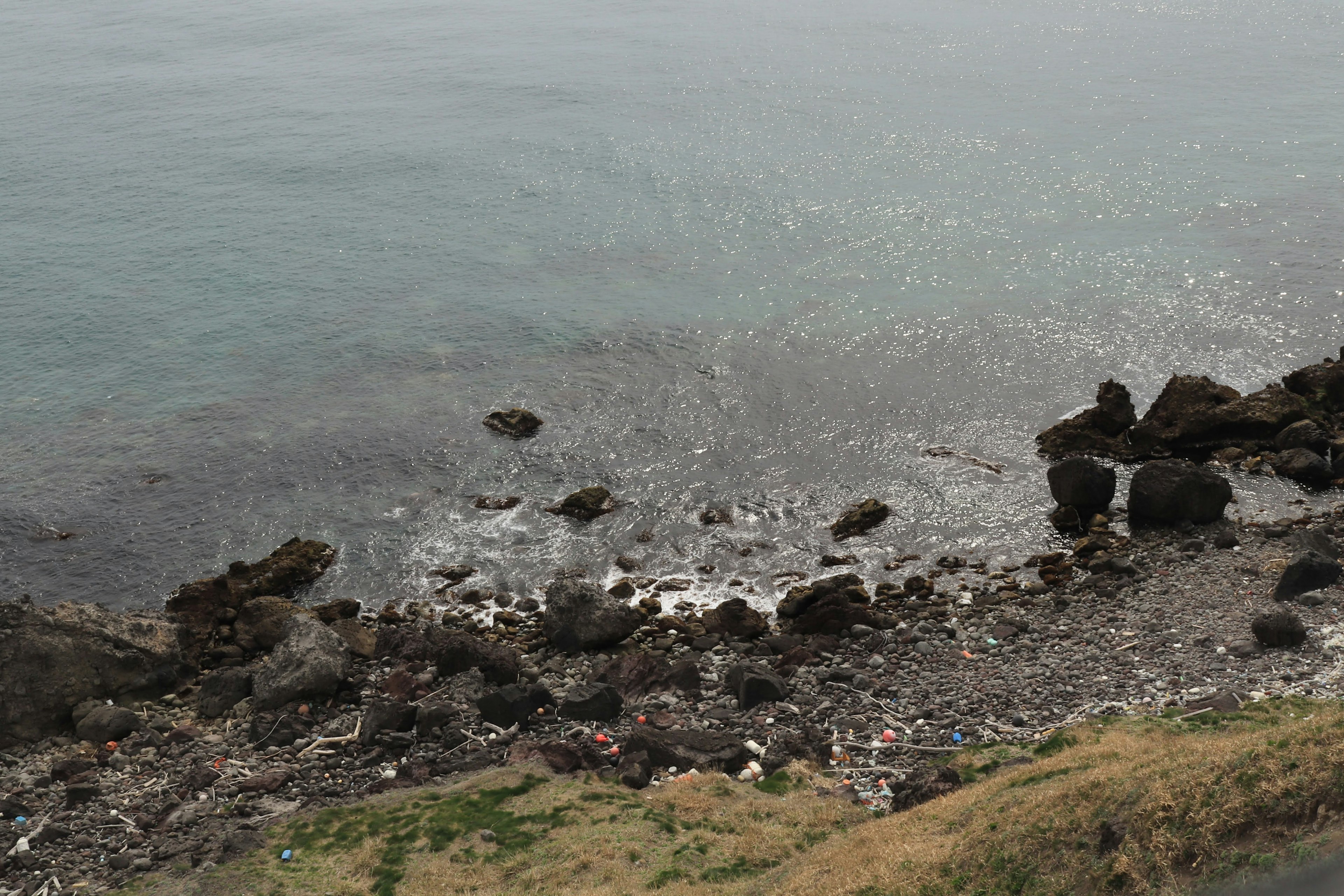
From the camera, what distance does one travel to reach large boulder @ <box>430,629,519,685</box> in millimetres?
22797

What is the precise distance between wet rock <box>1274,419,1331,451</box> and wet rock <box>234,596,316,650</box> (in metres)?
28.0

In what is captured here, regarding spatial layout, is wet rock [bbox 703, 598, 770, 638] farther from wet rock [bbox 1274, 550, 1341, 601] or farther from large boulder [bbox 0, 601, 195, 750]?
large boulder [bbox 0, 601, 195, 750]

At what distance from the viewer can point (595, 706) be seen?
68.6ft

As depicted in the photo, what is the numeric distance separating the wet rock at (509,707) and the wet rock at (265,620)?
271 inches

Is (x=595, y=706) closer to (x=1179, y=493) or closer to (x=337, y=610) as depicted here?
(x=337, y=610)

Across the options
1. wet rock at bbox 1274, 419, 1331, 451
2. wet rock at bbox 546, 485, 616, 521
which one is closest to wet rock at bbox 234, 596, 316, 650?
wet rock at bbox 546, 485, 616, 521

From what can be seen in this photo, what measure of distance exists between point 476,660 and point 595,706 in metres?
3.64

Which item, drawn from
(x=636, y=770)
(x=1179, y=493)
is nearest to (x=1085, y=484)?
(x=1179, y=493)

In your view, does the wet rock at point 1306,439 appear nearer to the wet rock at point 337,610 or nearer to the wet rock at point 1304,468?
the wet rock at point 1304,468

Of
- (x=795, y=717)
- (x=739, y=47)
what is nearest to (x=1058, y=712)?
(x=795, y=717)

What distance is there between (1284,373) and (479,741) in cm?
3053

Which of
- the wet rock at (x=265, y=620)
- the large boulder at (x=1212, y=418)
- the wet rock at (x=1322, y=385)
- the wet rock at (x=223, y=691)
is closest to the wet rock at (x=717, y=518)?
the wet rock at (x=265, y=620)

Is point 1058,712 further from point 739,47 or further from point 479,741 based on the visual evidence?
point 739,47

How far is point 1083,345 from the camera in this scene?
38.7 metres
